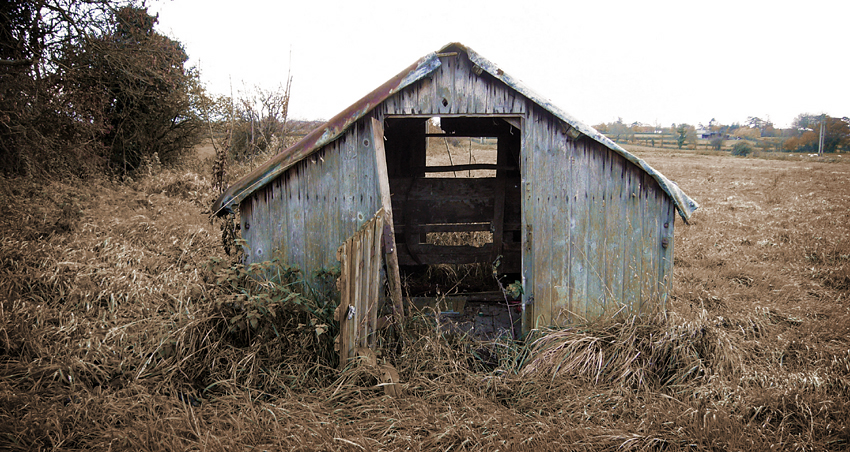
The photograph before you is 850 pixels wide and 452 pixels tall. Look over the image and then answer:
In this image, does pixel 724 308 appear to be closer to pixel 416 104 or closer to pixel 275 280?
pixel 416 104

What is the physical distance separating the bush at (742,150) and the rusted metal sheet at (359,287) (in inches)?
1755

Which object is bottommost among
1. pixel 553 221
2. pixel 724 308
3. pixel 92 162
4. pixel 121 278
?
pixel 724 308

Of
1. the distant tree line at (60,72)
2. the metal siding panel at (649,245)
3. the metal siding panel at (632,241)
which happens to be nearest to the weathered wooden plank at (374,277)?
the metal siding panel at (632,241)

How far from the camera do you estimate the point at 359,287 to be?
167 inches

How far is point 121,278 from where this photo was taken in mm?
6145

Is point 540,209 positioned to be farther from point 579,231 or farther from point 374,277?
point 374,277

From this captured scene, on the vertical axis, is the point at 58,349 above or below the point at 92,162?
below

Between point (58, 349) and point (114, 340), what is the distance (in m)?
0.50

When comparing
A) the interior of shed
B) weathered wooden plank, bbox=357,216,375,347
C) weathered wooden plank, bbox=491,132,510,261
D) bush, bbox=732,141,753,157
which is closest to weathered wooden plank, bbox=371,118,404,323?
weathered wooden plank, bbox=357,216,375,347

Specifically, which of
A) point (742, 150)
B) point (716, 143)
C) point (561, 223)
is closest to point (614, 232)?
point (561, 223)

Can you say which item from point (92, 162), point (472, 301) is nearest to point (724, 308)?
point (472, 301)

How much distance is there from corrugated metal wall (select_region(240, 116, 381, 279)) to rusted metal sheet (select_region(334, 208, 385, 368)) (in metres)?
0.74

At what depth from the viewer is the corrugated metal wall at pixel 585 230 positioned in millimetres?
5145

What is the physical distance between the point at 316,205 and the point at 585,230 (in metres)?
2.78
